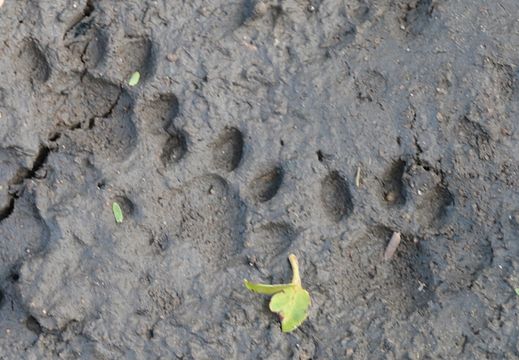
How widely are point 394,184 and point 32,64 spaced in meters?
0.92

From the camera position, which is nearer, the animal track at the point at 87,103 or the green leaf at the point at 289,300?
the green leaf at the point at 289,300

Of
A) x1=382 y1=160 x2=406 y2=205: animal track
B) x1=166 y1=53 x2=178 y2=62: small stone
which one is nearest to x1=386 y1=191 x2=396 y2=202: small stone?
x1=382 y1=160 x2=406 y2=205: animal track

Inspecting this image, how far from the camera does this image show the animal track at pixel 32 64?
1.77 meters

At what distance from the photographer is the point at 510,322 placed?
5.38ft

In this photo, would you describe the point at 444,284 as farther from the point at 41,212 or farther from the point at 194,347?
the point at 41,212

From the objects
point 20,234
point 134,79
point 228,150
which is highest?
point 134,79

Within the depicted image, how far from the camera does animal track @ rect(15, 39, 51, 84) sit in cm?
177

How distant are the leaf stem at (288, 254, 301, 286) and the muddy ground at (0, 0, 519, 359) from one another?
0.9 inches

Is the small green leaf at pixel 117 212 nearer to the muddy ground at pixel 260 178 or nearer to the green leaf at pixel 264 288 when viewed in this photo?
the muddy ground at pixel 260 178

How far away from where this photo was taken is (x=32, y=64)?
1776mm

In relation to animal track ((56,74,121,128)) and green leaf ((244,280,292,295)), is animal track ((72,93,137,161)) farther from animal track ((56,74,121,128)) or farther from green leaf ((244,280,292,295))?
green leaf ((244,280,292,295))

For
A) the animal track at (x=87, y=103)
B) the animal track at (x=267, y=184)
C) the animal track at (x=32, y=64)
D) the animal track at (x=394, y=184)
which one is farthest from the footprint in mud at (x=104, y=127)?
the animal track at (x=394, y=184)

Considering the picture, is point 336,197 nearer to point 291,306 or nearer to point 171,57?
point 291,306

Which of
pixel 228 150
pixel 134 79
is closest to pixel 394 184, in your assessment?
pixel 228 150
